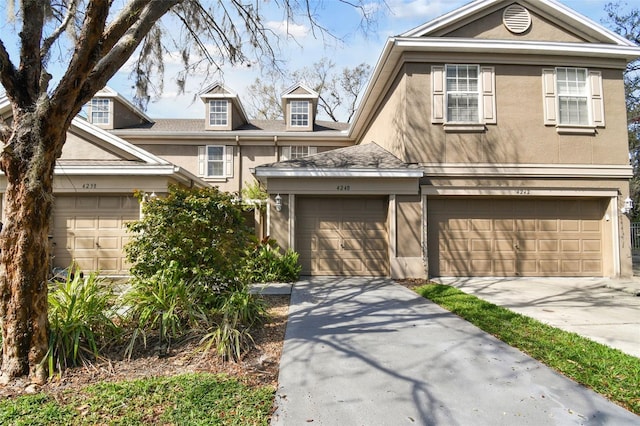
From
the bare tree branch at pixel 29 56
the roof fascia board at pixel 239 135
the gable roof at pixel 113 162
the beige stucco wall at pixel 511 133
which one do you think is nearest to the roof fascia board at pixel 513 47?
the beige stucco wall at pixel 511 133

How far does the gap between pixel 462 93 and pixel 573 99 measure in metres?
3.25

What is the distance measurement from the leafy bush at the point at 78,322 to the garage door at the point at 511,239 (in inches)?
323

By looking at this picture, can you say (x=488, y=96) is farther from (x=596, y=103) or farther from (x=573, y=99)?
(x=596, y=103)

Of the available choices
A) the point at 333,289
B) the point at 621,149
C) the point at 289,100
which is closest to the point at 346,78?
the point at 289,100

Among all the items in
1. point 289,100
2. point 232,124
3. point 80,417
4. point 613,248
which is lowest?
point 80,417

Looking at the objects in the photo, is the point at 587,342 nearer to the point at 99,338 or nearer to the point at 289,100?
the point at 99,338

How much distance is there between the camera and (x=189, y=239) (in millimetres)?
5559

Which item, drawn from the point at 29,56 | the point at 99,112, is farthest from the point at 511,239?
the point at 99,112

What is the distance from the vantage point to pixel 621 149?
1066 centimetres

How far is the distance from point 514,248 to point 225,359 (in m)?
9.13

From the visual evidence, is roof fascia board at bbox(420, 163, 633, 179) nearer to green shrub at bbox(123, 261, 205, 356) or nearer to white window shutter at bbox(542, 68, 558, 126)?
white window shutter at bbox(542, 68, 558, 126)

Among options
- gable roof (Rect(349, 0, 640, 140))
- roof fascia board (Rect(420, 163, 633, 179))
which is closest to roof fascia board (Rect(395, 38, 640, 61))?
gable roof (Rect(349, 0, 640, 140))

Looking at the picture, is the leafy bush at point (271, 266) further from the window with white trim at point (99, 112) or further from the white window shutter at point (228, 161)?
the window with white trim at point (99, 112)

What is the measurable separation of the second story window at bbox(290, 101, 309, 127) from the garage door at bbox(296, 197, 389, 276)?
8650mm
